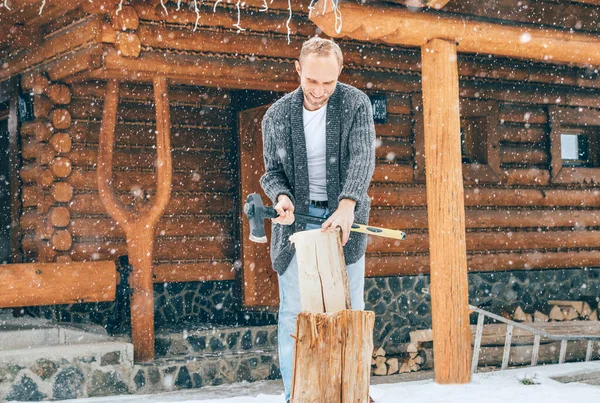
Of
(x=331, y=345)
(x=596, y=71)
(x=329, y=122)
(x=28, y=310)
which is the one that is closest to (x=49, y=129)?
(x=28, y=310)

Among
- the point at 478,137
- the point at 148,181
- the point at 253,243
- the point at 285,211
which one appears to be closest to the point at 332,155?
the point at 285,211

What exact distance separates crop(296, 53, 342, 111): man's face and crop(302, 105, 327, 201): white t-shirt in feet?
0.27

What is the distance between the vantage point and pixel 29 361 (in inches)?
307

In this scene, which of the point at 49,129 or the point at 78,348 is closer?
the point at 78,348

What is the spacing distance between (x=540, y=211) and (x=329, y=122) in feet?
26.0

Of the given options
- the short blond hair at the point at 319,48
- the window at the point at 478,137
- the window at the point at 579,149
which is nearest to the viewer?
the short blond hair at the point at 319,48

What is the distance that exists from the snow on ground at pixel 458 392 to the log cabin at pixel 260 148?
16.5 inches

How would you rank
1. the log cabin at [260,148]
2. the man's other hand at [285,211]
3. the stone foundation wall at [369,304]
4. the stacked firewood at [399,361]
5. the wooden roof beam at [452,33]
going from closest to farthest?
the man's other hand at [285,211] < the wooden roof beam at [452,33] < the log cabin at [260,148] < the stone foundation wall at [369,304] < the stacked firewood at [399,361]

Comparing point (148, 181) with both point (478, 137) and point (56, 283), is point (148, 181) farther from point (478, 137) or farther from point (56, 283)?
point (478, 137)

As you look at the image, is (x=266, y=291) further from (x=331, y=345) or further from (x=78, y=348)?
(x=331, y=345)

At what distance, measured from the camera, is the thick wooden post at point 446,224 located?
722 cm

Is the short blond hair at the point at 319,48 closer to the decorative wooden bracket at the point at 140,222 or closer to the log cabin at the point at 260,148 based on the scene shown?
the log cabin at the point at 260,148

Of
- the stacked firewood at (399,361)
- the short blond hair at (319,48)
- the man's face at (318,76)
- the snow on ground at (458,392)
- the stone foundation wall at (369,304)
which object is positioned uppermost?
the short blond hair at (319,48)

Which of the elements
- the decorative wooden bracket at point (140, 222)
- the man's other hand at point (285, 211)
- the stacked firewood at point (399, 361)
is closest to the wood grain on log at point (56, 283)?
the decorative wooden bracket at point (140, 222)
